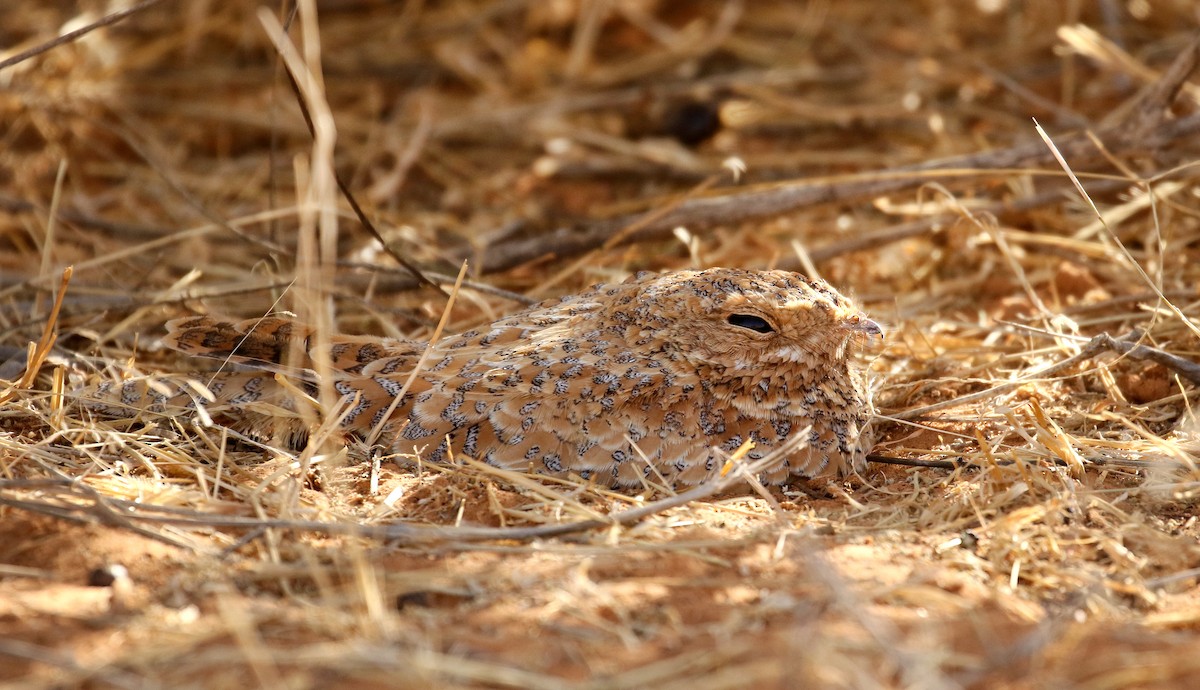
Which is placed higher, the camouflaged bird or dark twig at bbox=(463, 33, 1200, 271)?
dark twig at bbox=(463, 33, 1200, 271)

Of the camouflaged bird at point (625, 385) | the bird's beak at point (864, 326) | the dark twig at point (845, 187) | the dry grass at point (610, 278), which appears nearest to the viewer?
the dry grass at point (610, 278)

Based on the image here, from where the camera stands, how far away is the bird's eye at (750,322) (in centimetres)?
311

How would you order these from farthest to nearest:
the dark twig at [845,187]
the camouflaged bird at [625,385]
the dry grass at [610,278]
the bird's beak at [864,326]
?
the dark twig at [845,187], the bird's beak at [864,326], the camouflaged bird at [625,385], the dry grass at [610,278]

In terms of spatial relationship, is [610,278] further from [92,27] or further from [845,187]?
[92,27]

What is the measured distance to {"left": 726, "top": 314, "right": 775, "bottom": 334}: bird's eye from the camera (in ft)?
10.2

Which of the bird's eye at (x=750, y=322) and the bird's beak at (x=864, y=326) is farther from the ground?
the bird's eye at (x=750, y=322)

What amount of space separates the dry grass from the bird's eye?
0.49 m

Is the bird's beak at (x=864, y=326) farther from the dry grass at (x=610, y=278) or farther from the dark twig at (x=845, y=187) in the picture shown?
the dark twig at (x=845, y=187)

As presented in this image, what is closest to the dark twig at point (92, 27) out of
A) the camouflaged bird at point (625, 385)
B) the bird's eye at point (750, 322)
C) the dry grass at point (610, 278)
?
the dry grass at point (610, 278)

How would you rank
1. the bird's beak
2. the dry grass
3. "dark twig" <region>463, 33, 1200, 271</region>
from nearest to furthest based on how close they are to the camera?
1. the dry grass
2. the bird's beak
3. "dark twig" <region>463, 33, 1200, 271</region>

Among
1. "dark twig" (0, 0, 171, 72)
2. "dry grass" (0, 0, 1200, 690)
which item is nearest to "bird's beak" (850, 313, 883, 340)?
"dry grass" (0, 0, 1200, 690)

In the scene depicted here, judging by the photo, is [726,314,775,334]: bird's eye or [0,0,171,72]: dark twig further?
[0,0,171,72]: dark twig

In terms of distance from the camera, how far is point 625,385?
10.1 ft

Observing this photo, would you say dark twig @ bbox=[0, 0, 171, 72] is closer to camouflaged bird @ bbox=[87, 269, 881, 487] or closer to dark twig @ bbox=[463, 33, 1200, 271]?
camouflaged bird @ bbox=[87, 269, 881, 487]
